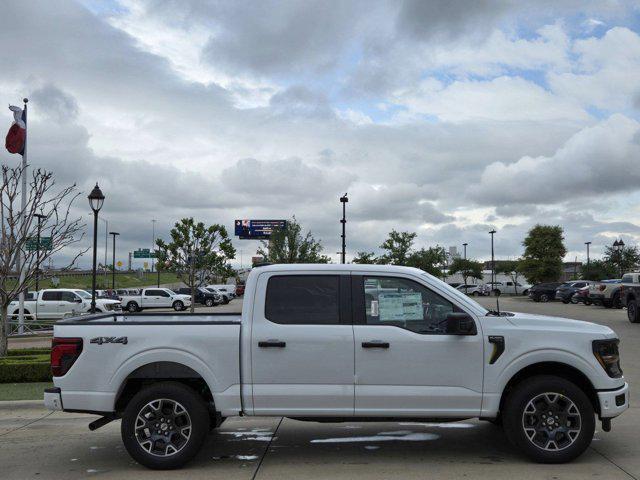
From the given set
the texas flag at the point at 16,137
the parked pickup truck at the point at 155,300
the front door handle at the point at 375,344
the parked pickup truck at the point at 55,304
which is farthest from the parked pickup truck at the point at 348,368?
the parked pickup truck at the point at 155,300

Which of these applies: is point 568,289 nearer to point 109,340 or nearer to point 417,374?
point 417,374

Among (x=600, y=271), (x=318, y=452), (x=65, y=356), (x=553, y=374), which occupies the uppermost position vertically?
(x=600, y=271)

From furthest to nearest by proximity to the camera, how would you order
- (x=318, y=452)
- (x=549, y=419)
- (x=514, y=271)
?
1. (x=514, y=271)
2. (x=318, y=452)
3. (x=549, y=419)

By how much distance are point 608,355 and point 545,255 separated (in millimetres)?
55972

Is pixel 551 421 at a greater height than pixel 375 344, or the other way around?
pixel 375 344

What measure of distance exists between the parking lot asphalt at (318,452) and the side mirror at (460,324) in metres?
1.27

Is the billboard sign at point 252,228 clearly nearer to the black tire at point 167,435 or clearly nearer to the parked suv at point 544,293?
the parked suv at point 544,293

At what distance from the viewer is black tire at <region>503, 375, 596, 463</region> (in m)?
5.88

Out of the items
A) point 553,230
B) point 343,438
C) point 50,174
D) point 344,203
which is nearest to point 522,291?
point 553,230

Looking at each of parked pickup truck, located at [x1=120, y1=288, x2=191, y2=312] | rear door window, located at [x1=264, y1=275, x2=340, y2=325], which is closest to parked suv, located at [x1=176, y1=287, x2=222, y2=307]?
parked pickup truck, located at [x1=120, y1=288, x2=191, y2=312]

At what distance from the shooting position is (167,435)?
598 cm

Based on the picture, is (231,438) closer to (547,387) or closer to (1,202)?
(547,387)

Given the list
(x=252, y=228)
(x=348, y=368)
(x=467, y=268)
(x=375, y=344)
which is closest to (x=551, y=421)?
(x=375, y=344)

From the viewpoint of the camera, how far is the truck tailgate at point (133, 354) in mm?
5922
